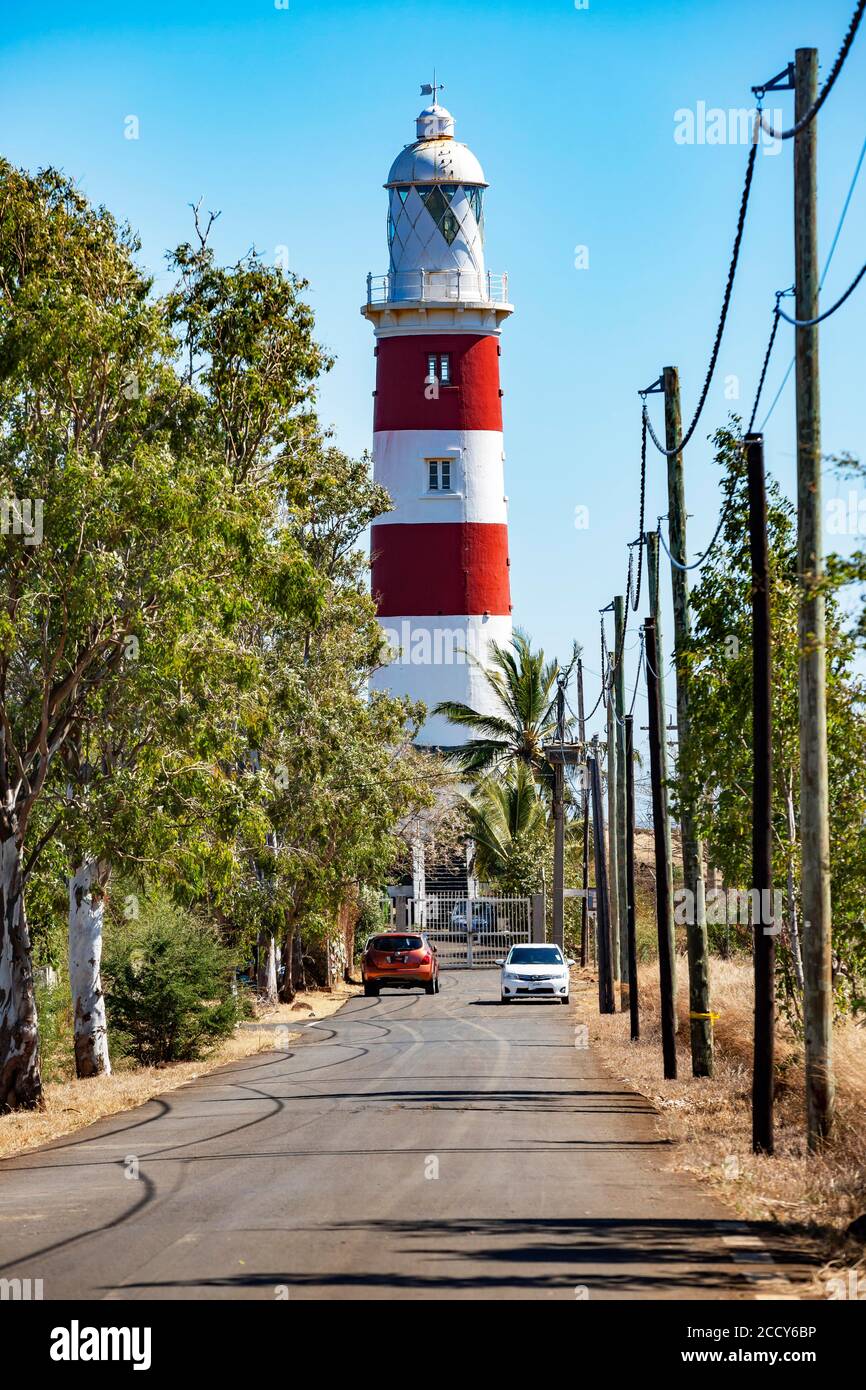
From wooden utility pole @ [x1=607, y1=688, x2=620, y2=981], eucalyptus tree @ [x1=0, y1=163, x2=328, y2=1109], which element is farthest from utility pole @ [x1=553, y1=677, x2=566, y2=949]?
eucalyptus tree @ [x1=0, y1=163, x2=328, y2=1109]

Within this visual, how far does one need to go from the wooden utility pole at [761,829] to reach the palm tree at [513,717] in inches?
1660

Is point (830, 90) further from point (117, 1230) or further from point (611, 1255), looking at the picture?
point (117, 1230)

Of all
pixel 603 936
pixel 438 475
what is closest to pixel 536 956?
pixel 603 936

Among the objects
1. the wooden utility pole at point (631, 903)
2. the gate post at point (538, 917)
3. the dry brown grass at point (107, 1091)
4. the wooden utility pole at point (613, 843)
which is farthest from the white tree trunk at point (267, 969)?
the gate post at point (538, 917)

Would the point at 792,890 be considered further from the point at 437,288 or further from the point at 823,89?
the point at 437,288

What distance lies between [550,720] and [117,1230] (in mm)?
48011

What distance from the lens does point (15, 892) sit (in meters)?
20.5

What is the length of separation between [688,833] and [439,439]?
117 ft

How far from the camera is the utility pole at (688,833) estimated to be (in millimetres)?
21094

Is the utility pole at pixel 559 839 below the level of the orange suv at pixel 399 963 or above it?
above

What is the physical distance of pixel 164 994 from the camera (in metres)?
26.8

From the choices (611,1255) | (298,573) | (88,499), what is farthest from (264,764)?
(611,1255)

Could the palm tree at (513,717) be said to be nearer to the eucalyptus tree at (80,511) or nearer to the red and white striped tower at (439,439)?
the red and white striped tower at (439,439)

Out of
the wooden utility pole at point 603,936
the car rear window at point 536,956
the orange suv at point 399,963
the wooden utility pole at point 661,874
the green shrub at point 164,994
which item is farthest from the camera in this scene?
Result: the orange suv at point 399,963
